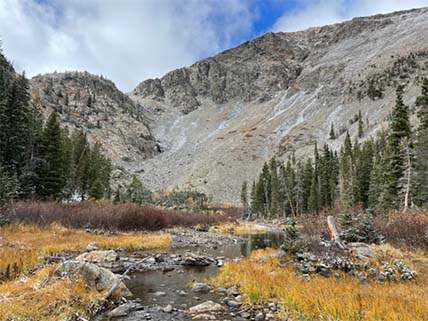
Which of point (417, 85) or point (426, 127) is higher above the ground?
point (417, 85)

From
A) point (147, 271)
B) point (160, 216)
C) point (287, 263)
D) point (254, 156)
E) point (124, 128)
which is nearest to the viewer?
point (287, 263)

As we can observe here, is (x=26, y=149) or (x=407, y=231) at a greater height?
(x=26, y=149)

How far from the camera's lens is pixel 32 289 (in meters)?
9.52

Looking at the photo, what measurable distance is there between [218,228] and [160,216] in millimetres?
12950

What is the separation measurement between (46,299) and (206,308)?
14.9 feet

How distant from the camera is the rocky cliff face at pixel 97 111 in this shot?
120m

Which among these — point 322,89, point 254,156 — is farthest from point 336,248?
point 322,89

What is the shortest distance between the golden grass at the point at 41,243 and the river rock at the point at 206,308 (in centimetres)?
656

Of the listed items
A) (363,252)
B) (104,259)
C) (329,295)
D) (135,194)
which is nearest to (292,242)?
(363,252)

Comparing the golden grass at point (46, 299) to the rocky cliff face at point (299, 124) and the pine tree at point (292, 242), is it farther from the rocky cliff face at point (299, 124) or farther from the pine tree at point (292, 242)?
the rocky cliff face at point (299, 124)

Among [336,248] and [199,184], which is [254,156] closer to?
[199,184]

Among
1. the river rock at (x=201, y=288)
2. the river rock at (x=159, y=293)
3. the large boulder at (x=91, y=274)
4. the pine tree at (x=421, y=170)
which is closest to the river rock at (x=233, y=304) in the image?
the river rock at (x=201, y=288)

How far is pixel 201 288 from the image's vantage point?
13414mm

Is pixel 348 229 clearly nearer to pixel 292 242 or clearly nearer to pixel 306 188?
pixel 292 242
